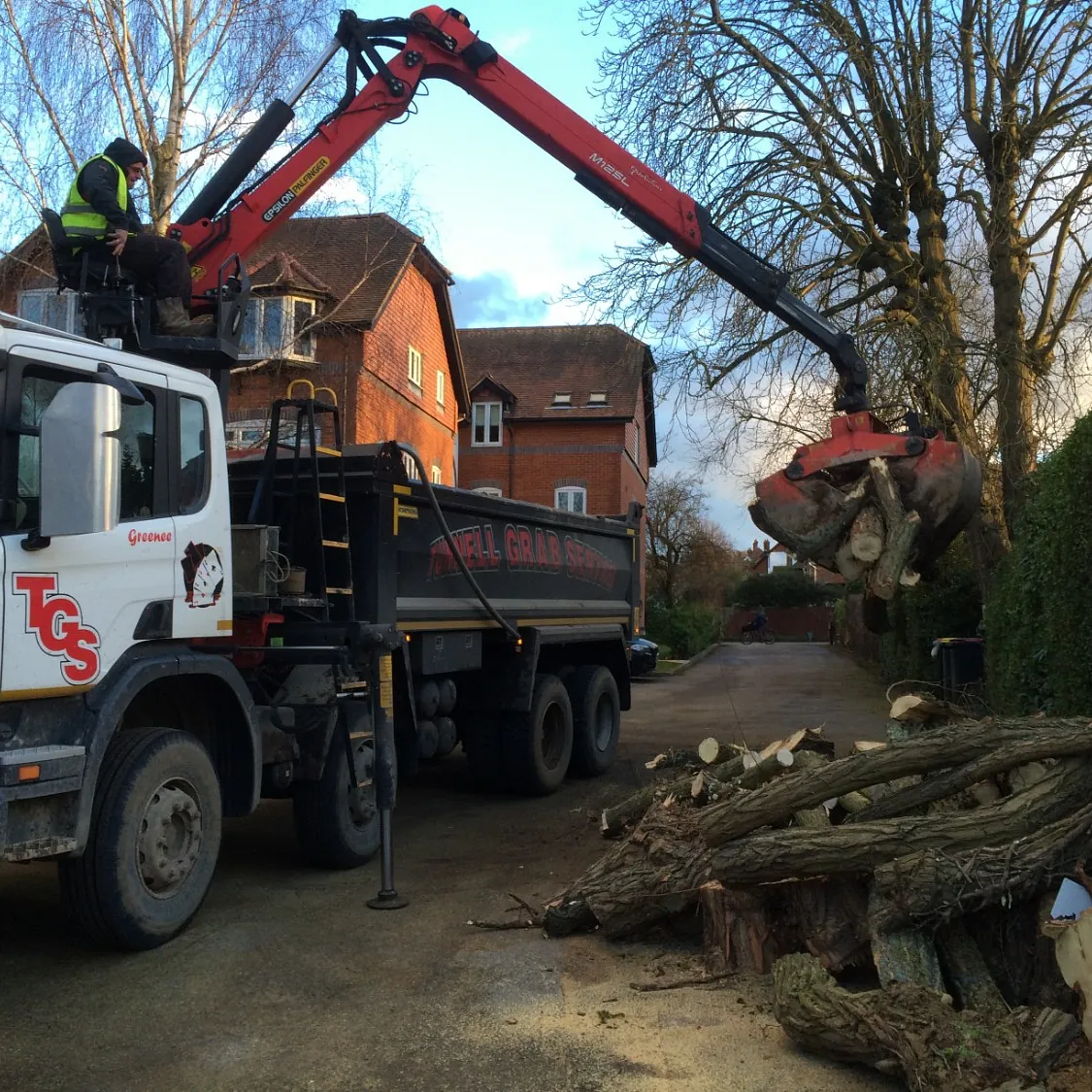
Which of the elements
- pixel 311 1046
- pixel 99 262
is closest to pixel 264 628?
pixel 99 262

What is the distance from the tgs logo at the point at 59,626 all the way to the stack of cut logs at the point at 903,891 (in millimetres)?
2496

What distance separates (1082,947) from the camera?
352 centimetres

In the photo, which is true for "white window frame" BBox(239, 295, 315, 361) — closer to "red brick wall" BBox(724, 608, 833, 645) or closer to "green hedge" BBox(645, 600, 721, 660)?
"green hedge" BBox(645, 600, 721, 660)

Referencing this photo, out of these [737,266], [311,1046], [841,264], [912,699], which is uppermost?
[841,264]

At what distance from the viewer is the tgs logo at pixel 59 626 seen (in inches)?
168

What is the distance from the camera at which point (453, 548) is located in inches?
289

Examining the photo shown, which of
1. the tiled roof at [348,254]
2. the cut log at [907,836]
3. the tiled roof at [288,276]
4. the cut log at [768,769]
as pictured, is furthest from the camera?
the tiled roof at [348,254]

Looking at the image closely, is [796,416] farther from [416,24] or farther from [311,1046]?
[311,1046]

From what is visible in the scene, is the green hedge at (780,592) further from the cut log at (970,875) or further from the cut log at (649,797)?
the cut log at (970,875)

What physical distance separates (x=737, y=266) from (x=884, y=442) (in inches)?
78.4

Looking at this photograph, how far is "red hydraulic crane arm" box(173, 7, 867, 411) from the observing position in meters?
6.91

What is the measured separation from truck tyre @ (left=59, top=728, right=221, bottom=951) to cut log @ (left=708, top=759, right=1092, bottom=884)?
2.49m

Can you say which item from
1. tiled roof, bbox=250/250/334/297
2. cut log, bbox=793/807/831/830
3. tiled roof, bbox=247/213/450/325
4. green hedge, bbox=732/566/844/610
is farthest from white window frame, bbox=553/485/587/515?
cut log, bbox=793/807/831/830

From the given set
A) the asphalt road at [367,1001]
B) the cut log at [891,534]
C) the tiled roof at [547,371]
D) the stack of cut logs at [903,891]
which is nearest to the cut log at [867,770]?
the stack of cut logs at [903,891]
